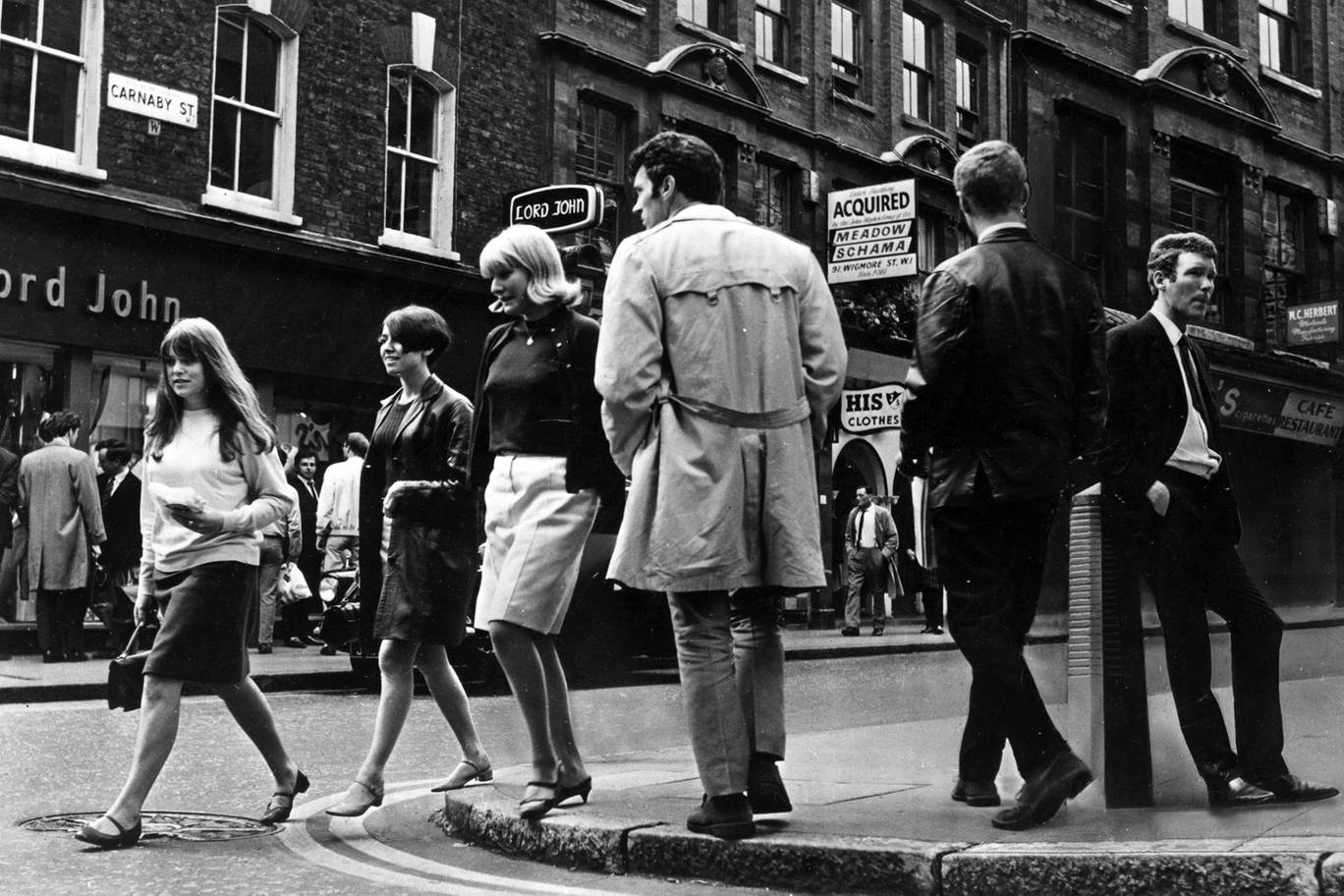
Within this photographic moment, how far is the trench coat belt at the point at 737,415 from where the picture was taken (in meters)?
4.68

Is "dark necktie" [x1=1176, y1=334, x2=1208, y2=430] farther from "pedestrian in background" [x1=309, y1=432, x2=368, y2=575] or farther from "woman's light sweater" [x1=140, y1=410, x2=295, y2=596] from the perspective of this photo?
"pedestrian in background" [x1=309, y1=432, x2=368, y2=575]

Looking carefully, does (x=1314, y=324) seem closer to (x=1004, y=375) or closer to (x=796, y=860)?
(x=1004, y=375)

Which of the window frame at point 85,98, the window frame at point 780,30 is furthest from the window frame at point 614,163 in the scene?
the window frame at point 85,98

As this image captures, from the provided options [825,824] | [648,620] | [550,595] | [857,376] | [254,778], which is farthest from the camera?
[857,376]

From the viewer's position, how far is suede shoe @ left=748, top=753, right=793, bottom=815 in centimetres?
481

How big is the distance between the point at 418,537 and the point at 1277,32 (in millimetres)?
25775

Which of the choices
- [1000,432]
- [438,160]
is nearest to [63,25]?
[438,160]

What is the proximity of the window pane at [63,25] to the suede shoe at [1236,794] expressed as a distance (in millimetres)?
13358

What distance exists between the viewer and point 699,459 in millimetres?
4637

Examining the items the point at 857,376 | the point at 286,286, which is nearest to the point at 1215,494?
the point at 286,286

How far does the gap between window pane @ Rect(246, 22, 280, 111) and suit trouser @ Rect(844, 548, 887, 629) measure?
834cm

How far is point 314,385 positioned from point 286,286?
119 cm

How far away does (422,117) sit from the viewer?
19.1 m

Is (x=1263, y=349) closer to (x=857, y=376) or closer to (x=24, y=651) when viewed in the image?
(x=857, y=376)
